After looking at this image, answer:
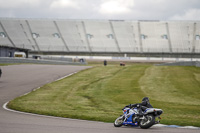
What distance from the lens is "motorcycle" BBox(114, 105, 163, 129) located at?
10258 mm

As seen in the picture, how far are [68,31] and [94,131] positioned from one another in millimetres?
85797

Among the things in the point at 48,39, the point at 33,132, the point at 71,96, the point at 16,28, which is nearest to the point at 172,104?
the point at 71,96

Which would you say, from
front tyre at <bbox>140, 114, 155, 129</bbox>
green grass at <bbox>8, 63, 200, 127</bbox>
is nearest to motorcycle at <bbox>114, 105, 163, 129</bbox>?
front tyre at <bbox>140, 114, 155, 129</bbox>

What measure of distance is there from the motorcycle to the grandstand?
76.1 meters

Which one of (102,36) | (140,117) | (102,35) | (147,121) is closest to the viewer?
(147,121)

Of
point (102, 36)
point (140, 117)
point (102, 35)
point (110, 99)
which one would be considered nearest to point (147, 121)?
point (140, 117)

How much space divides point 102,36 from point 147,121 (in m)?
82.2

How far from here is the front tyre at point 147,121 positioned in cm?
1020

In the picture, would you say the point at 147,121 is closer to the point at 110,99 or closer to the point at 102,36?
the point at 110,99

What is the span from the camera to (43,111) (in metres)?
15.0

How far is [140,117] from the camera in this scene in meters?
10.5

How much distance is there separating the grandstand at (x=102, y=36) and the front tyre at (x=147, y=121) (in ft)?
251

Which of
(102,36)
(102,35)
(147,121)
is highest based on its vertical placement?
(102,35)

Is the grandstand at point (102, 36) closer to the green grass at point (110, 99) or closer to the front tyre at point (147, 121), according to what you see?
the green grass at point (110, 99)
